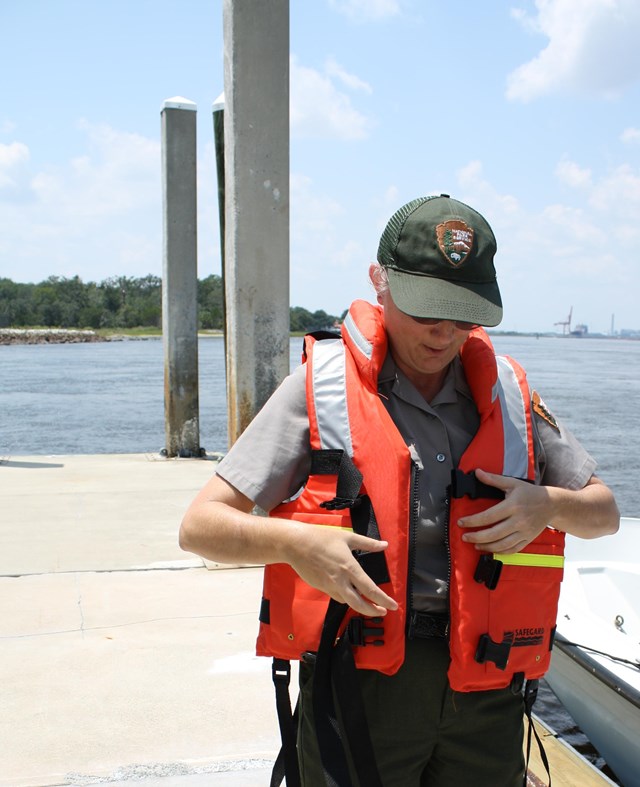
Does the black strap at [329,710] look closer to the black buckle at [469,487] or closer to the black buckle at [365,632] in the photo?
the black buckle at [365,632]

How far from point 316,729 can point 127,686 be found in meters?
2.23

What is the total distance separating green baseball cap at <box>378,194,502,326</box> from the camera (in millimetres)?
1572

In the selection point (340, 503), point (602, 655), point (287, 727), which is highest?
point (340, 503)

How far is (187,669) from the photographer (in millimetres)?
3807

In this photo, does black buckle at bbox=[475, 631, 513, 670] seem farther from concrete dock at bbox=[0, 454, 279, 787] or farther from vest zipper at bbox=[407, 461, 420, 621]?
concrete dock at bbox=[0, 454, 279, 787]

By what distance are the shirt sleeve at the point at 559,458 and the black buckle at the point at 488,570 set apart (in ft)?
0.78

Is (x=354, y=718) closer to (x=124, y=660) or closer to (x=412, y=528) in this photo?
(x=412, y=528)

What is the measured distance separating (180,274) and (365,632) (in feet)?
29.7

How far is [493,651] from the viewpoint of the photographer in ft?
5.25

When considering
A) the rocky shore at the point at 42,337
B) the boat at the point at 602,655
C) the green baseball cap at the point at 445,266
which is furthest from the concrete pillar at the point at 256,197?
the rocky shore at the point at 42,337

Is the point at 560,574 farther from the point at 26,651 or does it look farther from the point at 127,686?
the point at 26,651

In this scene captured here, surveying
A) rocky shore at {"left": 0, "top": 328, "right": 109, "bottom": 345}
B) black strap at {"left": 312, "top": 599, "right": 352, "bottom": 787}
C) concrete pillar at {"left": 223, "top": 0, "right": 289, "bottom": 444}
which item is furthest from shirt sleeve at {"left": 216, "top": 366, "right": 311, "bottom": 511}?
rocky shore at {"left": 0, "top": 328, "right": 109, "bottom": 345}

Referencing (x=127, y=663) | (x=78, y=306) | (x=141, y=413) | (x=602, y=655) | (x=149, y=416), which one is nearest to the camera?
(x=127, y=663)

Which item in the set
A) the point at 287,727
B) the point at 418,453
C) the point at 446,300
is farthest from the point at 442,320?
the point at 287,727
